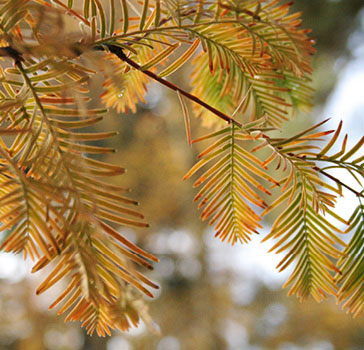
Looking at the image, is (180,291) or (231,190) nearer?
(231,190)

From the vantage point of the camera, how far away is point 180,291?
3.26 meters

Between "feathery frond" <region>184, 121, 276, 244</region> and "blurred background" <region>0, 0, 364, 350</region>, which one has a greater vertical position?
"feathery frond" <region>184, 121, 276, 244</region>

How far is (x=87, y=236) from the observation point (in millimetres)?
179

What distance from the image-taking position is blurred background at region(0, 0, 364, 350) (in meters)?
2.76

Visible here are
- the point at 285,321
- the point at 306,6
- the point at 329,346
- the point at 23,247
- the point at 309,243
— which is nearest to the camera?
the point at 23,247

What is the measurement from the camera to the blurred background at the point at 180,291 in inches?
109

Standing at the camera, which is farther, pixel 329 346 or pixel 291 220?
pixel 329 346

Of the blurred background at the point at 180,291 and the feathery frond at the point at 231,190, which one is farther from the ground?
the feathery frond at the point at 231,190

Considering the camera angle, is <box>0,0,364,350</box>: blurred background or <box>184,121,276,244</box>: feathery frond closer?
<box>184,121,276,244</box>: feathery frond

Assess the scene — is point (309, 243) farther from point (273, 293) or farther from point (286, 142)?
point (273, 293)

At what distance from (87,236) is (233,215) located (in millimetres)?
108

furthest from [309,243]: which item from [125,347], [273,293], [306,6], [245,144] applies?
[273,293]

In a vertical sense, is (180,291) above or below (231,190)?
below

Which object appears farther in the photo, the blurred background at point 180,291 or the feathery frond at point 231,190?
the blurred background at point 180,291
